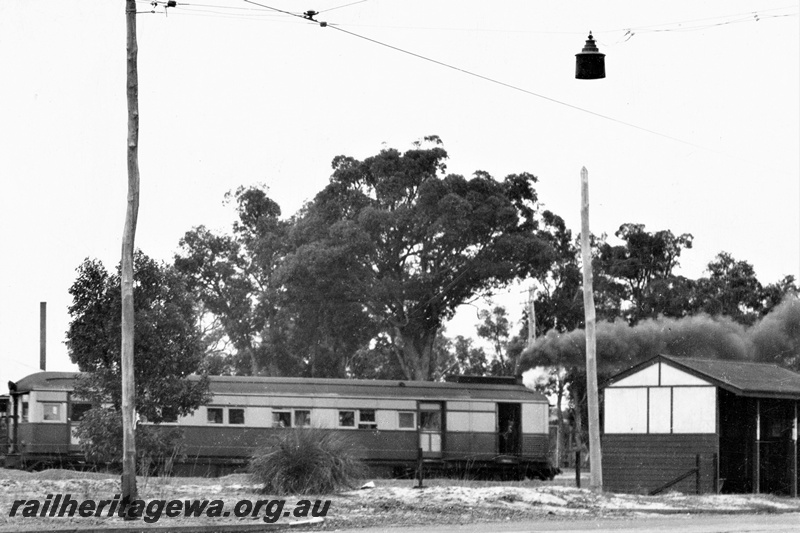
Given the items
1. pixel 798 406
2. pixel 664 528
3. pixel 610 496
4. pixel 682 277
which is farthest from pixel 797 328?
pixel 664 528

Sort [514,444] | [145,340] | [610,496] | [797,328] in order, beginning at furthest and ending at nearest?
[797,328]
[514,444]
[145,340]
[610,496]

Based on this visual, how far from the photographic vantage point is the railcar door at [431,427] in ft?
139

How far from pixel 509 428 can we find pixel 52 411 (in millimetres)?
14980

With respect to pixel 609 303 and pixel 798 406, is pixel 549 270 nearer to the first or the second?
pixel 609 303

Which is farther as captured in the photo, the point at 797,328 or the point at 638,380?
the point at 797,328

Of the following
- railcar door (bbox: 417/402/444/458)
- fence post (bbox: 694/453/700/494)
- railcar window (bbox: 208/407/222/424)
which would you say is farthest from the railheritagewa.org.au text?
railcar door (bbox: 417/402/444/458)

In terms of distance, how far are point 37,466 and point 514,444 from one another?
50.8 ft

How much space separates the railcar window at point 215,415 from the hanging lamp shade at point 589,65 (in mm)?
22172

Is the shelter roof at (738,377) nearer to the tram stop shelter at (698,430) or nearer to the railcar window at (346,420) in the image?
the tram stop shelter at (698,430)

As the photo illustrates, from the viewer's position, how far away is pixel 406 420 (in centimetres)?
4231

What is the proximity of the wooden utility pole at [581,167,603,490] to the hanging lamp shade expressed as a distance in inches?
346

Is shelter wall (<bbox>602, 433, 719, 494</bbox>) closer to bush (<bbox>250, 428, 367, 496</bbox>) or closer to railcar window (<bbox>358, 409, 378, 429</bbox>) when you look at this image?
bush (<bbox>250, 428, 367, 496</bbox>)

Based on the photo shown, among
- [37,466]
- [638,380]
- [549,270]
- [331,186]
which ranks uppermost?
[331,186]

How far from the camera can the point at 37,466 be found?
131 feet
